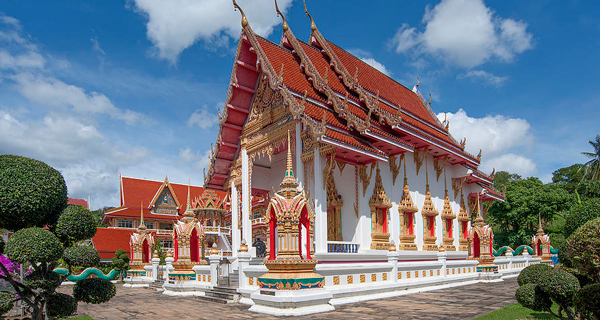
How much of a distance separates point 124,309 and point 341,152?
6.18 metres

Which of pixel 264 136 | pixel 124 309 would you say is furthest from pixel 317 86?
pixel 124 309

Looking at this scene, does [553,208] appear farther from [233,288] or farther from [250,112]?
[233,288]

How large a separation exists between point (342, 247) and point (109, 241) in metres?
21.7

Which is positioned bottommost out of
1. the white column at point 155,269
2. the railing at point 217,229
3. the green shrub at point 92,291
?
the white column at point 155,269

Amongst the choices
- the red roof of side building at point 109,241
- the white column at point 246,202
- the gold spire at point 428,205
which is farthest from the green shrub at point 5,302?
the red roof of side building at point 109,241

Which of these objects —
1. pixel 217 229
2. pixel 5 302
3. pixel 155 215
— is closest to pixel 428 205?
pixel 5 302

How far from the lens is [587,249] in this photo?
469 centimetres

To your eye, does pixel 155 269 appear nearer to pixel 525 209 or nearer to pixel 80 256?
pixel 80 256

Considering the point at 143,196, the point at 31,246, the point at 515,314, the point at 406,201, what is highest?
the point at 143,196

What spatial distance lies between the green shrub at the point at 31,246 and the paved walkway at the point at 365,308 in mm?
3400

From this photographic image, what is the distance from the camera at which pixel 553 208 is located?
29.3 m

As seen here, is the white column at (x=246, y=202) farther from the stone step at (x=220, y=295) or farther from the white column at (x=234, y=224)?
the stone step at (x=220, y=295)

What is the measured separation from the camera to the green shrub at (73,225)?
582 cm

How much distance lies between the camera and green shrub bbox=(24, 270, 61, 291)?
556 centimetres
